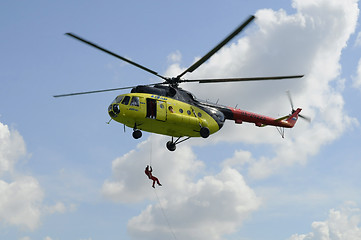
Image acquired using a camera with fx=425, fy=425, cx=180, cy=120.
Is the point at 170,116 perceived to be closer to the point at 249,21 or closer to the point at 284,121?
the point at 249,21

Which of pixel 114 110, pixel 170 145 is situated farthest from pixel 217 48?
pixel 170 145

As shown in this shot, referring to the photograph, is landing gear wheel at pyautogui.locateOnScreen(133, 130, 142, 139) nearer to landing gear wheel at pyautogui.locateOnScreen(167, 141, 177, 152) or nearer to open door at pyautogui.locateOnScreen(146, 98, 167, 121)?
open door at pyautogui.locateOnScreen(146, 98, 167, 121)

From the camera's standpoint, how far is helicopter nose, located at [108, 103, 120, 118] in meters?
28.3

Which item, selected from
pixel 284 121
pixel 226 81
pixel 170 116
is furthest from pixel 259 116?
pixel 170 116

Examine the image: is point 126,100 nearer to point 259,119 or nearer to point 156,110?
point 156,110

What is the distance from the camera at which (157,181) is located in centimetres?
3231

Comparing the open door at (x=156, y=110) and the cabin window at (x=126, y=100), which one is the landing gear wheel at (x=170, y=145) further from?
the cabin window at (x=126, y=100)

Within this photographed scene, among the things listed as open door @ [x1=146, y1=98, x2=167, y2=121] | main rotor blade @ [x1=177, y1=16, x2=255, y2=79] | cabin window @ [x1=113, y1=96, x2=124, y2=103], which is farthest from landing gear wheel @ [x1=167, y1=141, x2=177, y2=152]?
cabin window @ [x1=113, y1=96, x2=124, y2=103]

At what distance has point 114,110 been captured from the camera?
1116 inches

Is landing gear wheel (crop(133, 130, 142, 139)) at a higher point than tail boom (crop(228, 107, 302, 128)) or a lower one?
lower

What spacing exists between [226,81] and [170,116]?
4840 mm

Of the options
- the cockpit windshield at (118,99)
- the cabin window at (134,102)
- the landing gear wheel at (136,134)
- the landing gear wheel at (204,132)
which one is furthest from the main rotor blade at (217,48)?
the landing gear wheel at (136,134)

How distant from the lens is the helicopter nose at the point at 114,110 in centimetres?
2827

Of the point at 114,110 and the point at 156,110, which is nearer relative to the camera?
the point at 114,110
